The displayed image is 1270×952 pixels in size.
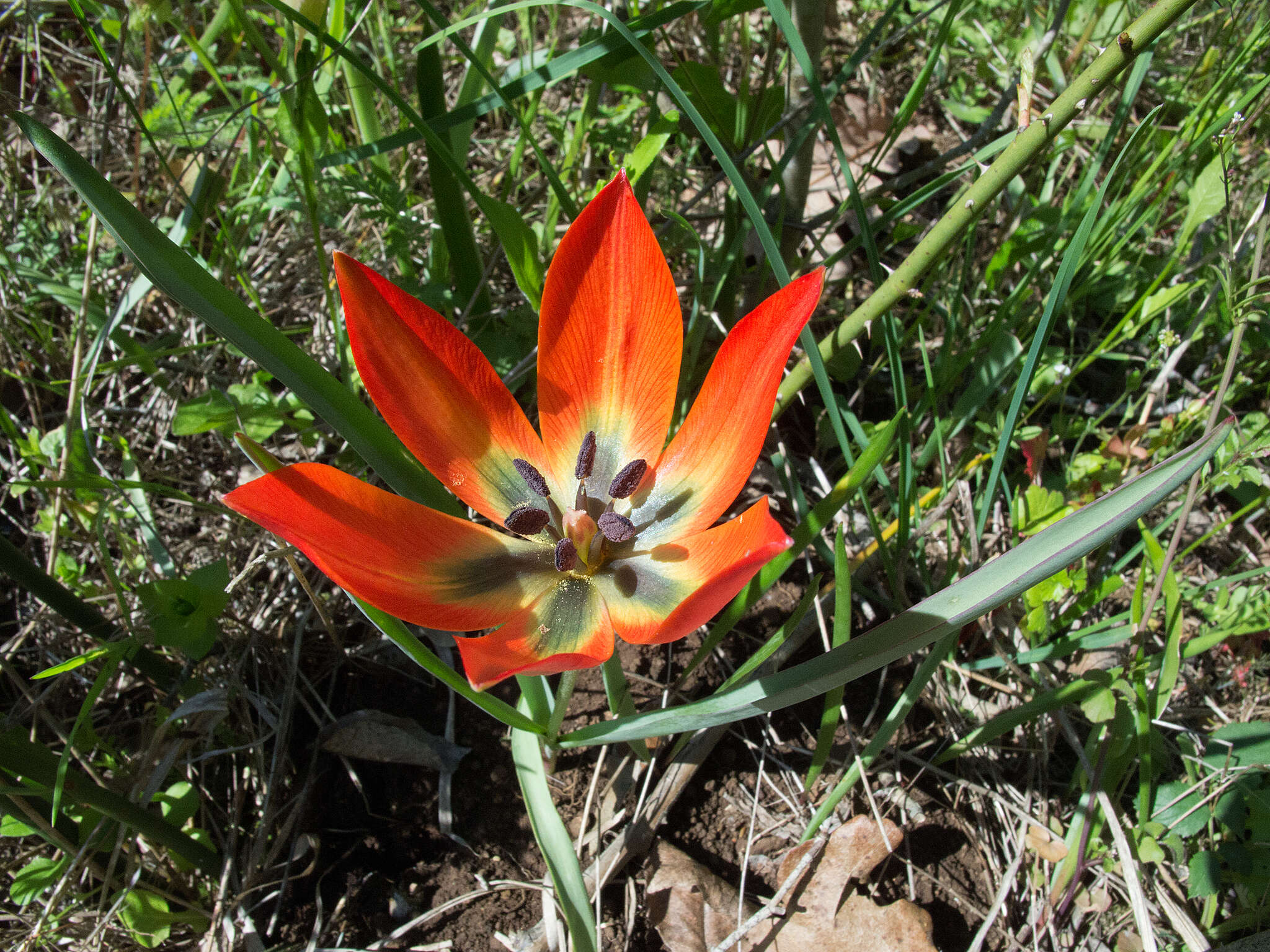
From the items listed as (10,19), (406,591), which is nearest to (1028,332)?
(406,591)

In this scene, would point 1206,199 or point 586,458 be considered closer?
point 586,458

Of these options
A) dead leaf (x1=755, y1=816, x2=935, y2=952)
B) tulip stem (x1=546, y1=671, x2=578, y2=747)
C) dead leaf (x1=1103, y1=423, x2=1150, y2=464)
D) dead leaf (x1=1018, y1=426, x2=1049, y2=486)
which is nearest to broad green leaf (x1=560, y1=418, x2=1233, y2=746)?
tulip stem (x1=546, y1=671, x2=578, y2=747)

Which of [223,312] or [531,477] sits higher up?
[223,312]

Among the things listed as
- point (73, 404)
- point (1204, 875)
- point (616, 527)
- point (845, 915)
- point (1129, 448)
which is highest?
point (73, 404)

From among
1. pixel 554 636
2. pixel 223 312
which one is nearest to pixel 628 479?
pixel 554 636

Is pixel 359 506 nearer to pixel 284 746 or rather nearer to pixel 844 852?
pixel 284 746

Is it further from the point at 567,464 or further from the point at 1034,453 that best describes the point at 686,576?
the point at 1034,453
